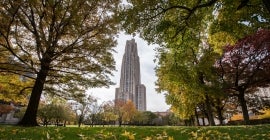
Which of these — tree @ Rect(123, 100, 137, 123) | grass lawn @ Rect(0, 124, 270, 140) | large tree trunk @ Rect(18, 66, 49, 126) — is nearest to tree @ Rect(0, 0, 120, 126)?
large tree trunk @ Rect(18, 66, 49, 126)

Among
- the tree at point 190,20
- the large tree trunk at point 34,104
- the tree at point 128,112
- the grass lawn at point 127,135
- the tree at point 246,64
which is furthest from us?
the tree at point 128,112

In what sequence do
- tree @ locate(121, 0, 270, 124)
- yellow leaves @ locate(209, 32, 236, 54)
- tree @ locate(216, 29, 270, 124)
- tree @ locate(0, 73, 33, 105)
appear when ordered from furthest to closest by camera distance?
tree @ locate(216, 29, 270, 124) → tree @ locate(0, 73, 33, 105) → yellow leaves @ locate(209, 32, 236, 54) → tree @ locate(121, 0, 270, 124)

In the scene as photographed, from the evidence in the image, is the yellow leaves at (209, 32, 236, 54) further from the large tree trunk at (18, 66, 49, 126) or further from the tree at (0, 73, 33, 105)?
the tree at (0, 73, 33, 105)

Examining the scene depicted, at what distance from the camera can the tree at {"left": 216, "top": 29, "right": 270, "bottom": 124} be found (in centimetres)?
2552

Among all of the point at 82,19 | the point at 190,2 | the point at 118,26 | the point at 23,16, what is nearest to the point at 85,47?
the point at 82,19

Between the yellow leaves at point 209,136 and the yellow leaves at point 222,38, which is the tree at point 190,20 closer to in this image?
the yellow leaves at point 222,38

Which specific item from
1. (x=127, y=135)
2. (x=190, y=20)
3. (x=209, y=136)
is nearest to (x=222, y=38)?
(x=190, y=20)

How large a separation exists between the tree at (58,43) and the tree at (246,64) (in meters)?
16.7

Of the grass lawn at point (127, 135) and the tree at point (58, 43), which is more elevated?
the tree at point (58, 43)

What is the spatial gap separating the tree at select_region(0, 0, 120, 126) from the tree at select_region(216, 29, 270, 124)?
16.7m

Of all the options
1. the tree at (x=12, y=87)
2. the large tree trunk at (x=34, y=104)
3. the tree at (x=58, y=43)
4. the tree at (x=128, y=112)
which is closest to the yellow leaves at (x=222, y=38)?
the tree at (x=58, y=43)

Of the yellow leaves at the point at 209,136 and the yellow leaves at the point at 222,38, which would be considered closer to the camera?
the yellow leaves at the point at 209,136

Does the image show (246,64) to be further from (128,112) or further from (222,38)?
(128,112)

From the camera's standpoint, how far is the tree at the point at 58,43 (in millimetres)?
13859
